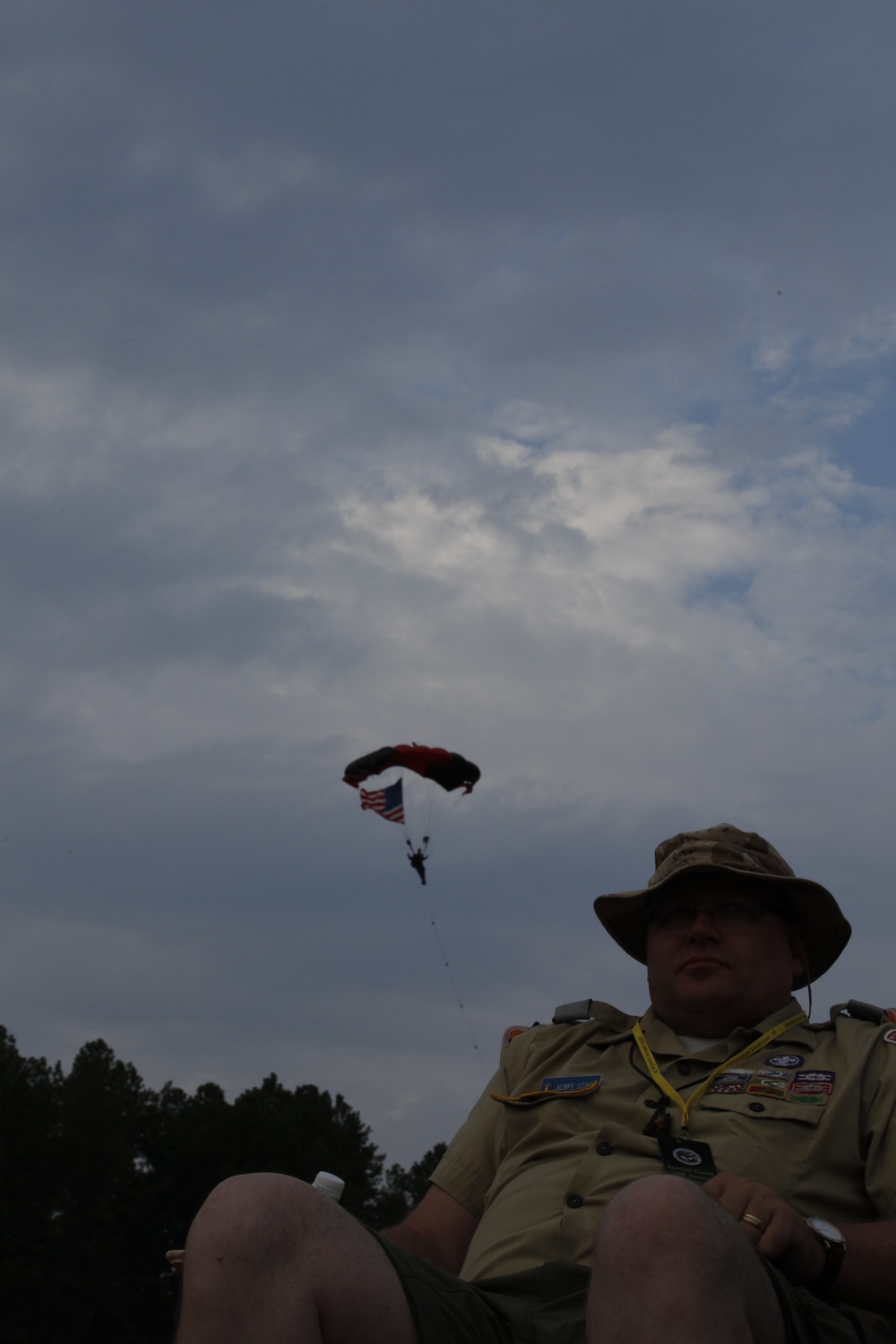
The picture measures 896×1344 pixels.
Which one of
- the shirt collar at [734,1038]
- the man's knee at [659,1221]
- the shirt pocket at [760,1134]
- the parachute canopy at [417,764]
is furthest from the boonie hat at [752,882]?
the parachute canopy at [417,764]

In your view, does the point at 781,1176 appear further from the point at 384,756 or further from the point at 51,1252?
the point at 51,1252

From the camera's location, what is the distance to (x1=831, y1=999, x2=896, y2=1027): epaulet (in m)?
3.22

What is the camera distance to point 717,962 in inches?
130

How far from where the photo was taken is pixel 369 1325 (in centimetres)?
191

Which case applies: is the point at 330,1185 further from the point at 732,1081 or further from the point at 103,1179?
the point at 103,1179

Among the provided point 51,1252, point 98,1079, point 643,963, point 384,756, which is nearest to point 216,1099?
point 98,1079

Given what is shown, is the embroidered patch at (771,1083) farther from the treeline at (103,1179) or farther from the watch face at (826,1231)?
the treeline at (103,1179)

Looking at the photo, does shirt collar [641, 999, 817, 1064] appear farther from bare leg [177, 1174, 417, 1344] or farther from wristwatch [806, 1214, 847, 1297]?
bare leg [177, 1174, 417, 1344]

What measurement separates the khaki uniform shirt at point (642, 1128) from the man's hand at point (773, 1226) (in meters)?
0.24

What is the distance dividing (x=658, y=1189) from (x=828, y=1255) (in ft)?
2.26

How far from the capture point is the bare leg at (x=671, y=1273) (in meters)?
1.75

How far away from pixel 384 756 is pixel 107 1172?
2624cm

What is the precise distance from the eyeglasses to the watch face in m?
1.05

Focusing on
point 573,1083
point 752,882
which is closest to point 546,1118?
point 573,1083
